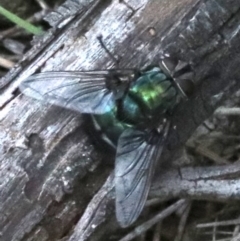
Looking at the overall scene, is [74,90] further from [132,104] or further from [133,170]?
[133,170]

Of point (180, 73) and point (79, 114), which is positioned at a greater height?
point (79, 114)

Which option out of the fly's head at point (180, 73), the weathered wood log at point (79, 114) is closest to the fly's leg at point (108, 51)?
the weathered wood log at point (79, 114)

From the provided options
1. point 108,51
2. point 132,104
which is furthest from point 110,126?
point 108,51

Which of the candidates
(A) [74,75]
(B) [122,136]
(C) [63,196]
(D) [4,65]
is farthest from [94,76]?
(D) [4,65]

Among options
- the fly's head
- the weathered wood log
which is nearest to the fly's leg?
the weathered wood log

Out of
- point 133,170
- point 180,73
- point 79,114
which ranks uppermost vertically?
point 79,114

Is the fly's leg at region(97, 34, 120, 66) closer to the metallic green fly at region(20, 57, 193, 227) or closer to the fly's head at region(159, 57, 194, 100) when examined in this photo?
the metallic green fly at region(20, 57, 193, 227)

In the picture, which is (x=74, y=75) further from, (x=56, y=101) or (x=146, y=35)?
(x=146, y=35)
